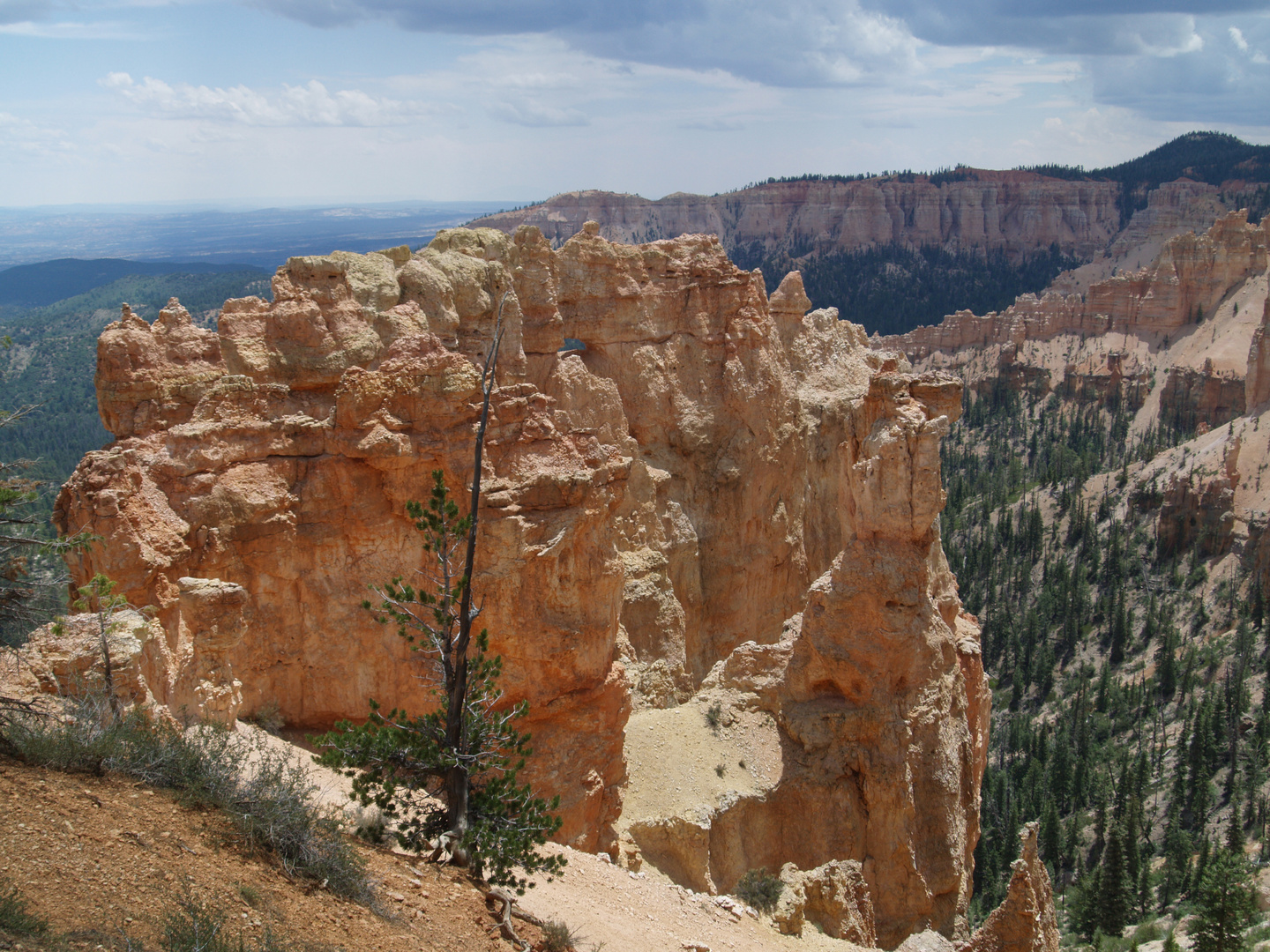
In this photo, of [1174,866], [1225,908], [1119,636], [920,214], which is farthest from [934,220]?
[1225,908]

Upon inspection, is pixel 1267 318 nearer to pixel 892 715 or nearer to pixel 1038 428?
pixel 1038 428

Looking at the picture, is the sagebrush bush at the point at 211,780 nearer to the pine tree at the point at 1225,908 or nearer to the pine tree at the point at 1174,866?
the pine tree at the point at 1225,908

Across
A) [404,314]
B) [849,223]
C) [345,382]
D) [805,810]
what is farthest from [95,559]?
[849,223]

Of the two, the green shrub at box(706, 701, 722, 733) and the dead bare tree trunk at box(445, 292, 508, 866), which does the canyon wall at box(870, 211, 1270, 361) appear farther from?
the dead bare tree trunk at box(445, 292, 508, 866)

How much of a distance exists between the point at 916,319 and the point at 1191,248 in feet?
142

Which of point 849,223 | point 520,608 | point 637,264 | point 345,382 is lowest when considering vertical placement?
point 520,608

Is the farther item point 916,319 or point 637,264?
point 916,319

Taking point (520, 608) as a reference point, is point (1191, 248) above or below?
above

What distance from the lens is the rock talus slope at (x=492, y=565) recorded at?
15.2 meters

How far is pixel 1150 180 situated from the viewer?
528 feet

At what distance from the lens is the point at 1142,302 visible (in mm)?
106000

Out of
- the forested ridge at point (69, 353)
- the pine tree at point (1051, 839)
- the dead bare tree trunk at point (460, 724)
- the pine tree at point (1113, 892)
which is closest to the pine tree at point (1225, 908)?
the pine tree at point (1113, 892)

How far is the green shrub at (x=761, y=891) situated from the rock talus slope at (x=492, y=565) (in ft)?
4.10

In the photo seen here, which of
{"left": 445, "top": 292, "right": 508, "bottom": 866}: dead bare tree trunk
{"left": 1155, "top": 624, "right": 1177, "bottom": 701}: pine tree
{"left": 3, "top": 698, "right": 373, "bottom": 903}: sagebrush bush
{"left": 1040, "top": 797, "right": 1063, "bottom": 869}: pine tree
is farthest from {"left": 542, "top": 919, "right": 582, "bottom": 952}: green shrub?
{"left": 1155, "top": 624, "right": 1177, "bottom": 701}: pine tree
